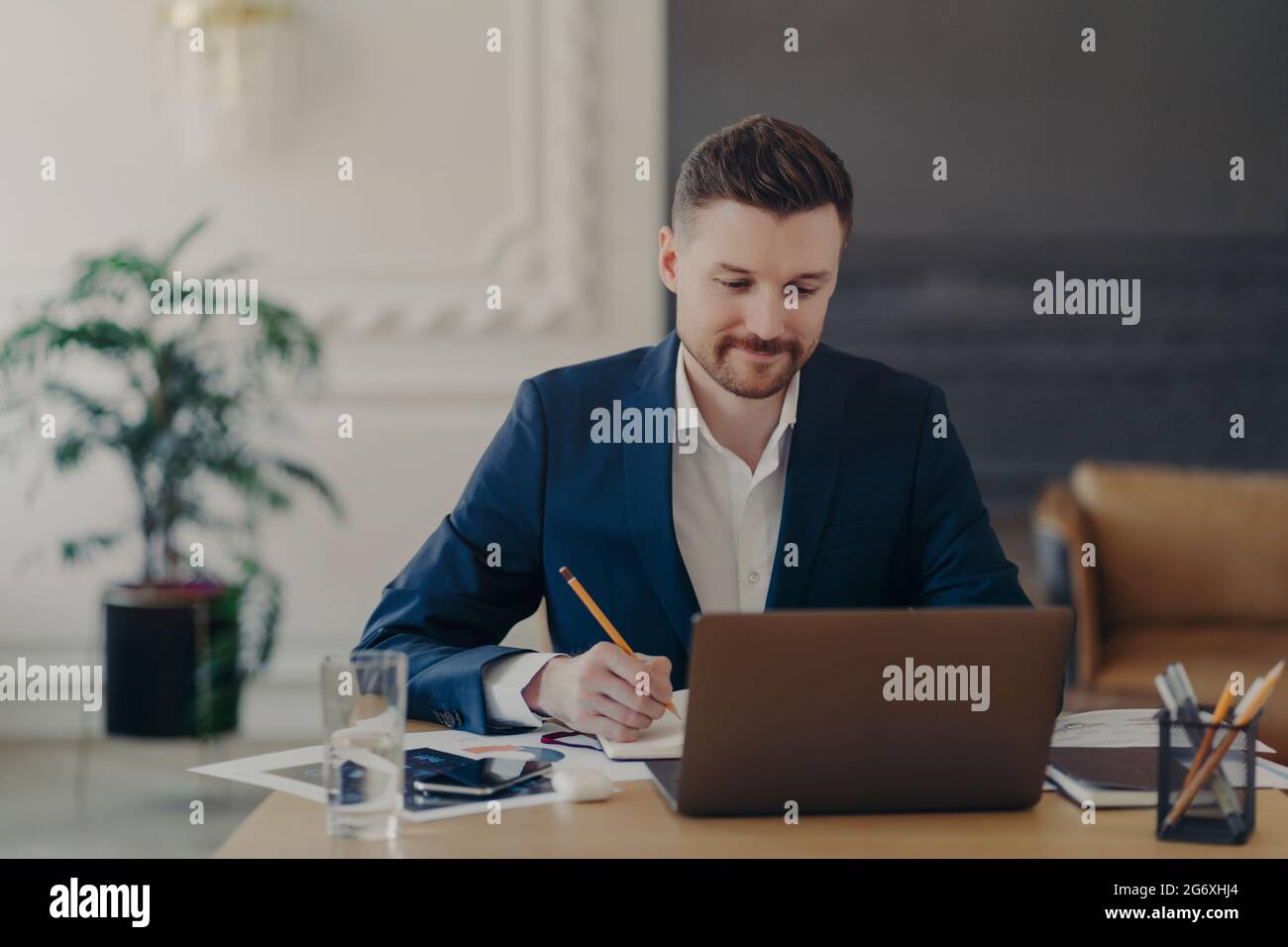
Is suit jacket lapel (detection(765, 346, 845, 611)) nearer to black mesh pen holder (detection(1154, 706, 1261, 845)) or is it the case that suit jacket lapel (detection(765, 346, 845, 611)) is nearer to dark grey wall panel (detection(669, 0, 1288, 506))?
black mesh pen holder (detection(1154, 706, 1261, 845))

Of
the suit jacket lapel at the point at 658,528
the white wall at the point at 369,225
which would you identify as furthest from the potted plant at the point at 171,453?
the suit jacket lapel at the point at 658,528

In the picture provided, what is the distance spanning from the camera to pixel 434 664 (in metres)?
1.37

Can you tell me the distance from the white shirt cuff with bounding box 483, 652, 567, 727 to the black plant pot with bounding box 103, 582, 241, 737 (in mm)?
1972

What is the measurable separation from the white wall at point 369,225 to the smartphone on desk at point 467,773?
7.90 ft

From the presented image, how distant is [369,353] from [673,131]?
100 centimetres

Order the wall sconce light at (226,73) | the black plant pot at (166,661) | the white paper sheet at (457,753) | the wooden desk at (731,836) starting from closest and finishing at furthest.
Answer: the wooden desk at (731,836) → the white paper sheet at (457,753) → the black plant pot at (166,661) → the wall sconce light at (226,73)

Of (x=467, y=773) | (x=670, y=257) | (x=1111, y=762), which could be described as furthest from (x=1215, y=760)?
(x=670, y=257)

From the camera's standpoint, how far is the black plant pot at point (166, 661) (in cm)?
307

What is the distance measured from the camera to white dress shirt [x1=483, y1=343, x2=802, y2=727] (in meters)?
1.67

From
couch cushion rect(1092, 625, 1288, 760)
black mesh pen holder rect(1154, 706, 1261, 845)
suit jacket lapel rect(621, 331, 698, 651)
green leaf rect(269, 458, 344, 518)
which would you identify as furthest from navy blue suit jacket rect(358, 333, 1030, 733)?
green leaf rect(269, 458, 344, 518)

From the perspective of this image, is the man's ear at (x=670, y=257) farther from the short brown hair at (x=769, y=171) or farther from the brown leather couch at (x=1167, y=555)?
the brown leather couch at (x=1167, y=555)

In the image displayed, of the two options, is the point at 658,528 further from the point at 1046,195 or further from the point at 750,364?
the point at 1046,195

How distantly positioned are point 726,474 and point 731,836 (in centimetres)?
80

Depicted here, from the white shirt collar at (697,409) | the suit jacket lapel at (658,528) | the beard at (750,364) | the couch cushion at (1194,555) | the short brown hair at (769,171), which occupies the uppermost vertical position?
the short brown hair at (769,171)
